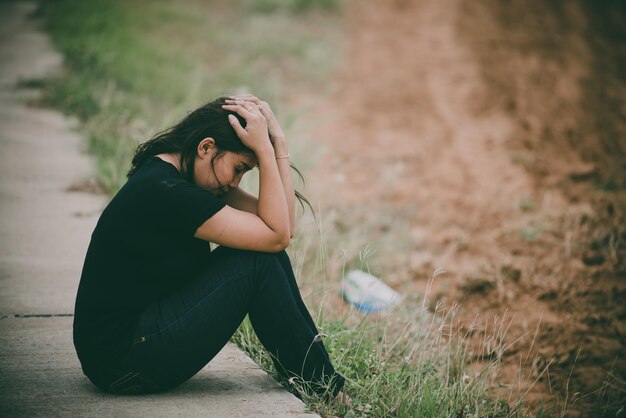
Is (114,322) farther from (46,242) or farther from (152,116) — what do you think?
(152,116)

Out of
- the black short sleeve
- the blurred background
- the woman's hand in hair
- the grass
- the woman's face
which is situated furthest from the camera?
the blurred background

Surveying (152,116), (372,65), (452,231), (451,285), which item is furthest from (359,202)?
(372,65)

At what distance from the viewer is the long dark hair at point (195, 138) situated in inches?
95.4

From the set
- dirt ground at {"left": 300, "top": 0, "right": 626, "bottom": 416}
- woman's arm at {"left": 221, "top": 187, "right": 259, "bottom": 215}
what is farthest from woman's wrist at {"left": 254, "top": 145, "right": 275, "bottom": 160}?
dirt ground at {"left": 300, "top": 0, "right": 626, "bottom": 416}

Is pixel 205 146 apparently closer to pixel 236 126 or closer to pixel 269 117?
pixel 236 126

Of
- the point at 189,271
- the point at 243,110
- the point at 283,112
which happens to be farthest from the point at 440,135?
the point at 189,271

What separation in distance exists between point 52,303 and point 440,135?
6.25 m

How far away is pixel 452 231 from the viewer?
5.79m

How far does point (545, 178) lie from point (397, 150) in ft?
6.04

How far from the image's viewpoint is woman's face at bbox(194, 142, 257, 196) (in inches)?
96.1

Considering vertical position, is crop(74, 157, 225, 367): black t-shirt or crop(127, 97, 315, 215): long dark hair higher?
crop(127, 97, 315, 215): long dark hair

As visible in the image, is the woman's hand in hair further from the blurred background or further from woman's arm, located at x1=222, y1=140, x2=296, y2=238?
the blurred background

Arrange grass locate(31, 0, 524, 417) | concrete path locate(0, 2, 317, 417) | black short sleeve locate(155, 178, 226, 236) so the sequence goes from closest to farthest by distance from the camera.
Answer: black short sleeve locate(155, 178, 226, 236)
concrete path locate(0, 2, 317, 417)
grass locate(31, 0, 524, 417)

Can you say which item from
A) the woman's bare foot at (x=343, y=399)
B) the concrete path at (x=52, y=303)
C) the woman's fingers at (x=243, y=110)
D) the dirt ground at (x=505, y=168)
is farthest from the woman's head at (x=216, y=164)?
the dirt ground at (x=505, y=168)
